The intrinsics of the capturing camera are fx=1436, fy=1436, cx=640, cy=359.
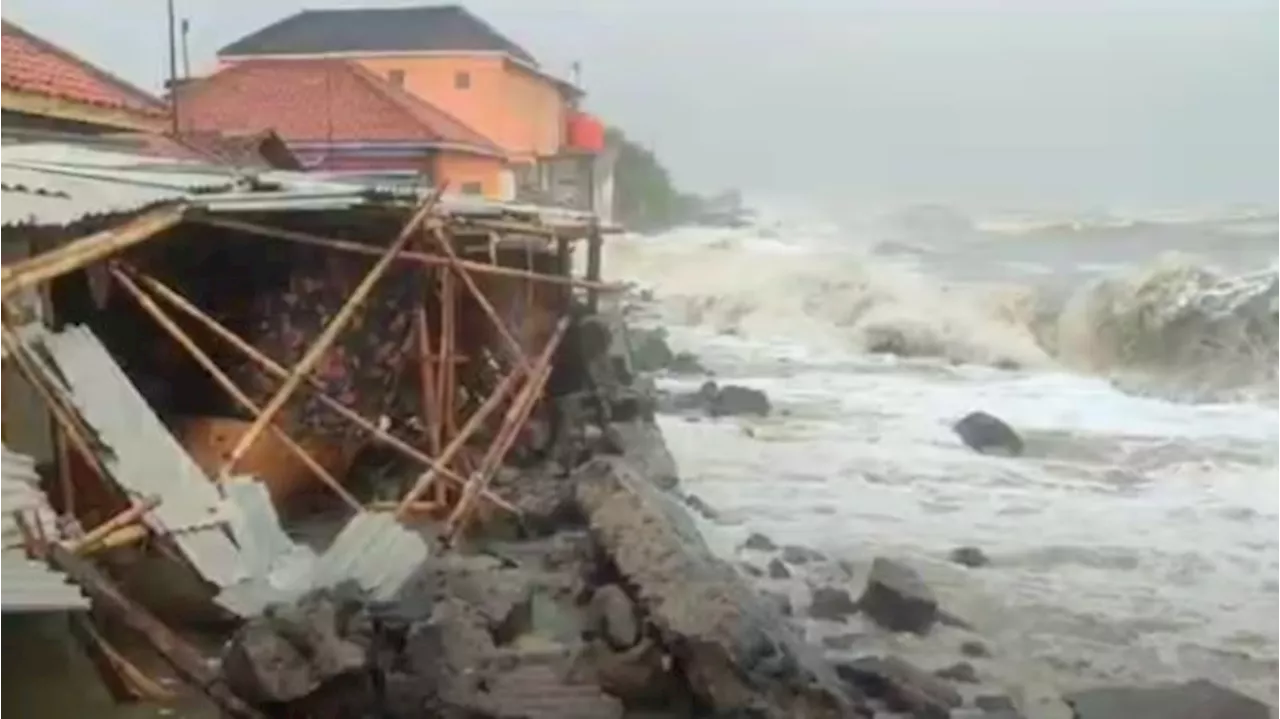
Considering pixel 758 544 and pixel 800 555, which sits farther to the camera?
pixel 758 544

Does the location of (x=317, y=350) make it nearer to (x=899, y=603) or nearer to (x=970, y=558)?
(x=899, y=603)

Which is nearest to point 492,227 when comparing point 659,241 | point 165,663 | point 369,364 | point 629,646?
point 369,364

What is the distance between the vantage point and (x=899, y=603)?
896 cm

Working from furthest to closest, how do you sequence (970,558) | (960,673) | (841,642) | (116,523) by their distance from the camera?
1. (970,558)
2. (841,642)
3. (960,673)
4. (116,523)

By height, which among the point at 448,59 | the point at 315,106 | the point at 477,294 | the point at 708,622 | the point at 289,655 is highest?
the point at 448,59

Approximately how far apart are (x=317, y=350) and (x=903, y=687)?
3315 millimetres

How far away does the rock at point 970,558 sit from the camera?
10.9 m

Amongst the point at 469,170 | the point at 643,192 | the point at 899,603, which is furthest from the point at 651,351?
the point at 643,192

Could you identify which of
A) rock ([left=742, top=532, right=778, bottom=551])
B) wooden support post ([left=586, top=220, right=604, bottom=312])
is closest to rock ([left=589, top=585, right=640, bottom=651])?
rock ([left=742, top=532, right=778, bottom=551])

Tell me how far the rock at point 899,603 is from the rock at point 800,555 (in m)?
1.34

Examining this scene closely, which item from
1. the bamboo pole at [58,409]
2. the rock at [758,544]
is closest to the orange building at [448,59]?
the rock at [758,544]

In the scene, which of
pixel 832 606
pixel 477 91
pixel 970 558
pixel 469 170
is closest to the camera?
pixel 832 606

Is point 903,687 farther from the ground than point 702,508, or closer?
farther from the ground

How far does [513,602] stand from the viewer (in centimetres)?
709
